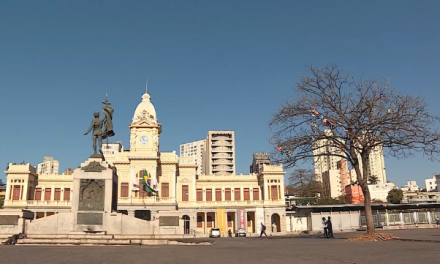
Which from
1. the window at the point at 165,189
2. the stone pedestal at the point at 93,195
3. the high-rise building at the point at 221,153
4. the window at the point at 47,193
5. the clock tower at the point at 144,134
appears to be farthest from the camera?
the high-rise building at the point at 221,153

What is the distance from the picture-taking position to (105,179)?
19469 mm

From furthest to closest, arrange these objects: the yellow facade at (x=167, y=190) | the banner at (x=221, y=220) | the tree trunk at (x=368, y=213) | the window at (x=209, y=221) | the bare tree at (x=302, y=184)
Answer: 1. the bare tree at (x=302, y=184)
2. the window at (x=209, y=221)
3. the banner at (x=221, y=220)
4. the yellow facade at (x=167, y=190)
5. the tree trunk at (x=368, y=213)

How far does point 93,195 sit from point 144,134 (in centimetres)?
3541

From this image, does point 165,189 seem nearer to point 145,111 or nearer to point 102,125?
point 145,111

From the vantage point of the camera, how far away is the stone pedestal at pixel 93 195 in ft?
60.4

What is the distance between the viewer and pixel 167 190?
176 ft

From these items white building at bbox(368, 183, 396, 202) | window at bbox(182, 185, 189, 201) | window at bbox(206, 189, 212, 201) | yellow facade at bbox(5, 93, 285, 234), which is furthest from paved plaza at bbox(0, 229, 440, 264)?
white building at bbox(368, 183, 396, 202)

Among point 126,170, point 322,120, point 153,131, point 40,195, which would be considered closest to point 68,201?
point 40,195

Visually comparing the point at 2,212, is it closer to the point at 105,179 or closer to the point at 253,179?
the point at 105,179

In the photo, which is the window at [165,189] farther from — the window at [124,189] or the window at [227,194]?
the window at [227,194]

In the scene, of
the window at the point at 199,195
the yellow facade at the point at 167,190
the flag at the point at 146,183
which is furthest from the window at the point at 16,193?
the window at the point at 199,195

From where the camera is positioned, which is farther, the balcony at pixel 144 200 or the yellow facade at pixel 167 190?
the yellow facade at pixel 167 190

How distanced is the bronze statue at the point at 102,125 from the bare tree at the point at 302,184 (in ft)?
218

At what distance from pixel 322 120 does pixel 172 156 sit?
3841 cm
